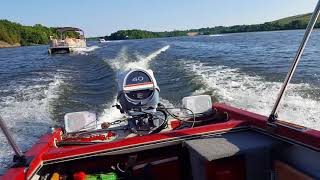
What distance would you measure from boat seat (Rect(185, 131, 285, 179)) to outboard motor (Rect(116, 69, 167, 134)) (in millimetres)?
628

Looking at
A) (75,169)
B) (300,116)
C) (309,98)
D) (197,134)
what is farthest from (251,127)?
(309,98)

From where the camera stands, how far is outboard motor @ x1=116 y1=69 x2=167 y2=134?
3.63 meters

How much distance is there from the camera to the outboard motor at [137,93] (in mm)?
3633

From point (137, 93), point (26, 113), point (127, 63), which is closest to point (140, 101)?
point (137, 93)

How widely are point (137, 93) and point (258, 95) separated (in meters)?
5.45

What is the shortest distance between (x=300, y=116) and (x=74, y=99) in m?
5.03

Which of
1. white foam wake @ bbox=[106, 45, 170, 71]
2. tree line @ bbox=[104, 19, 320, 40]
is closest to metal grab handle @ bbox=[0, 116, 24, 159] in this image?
white foam wake @ bbox=[106, 45, 170, 71]

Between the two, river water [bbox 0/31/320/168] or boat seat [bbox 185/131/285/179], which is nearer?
boat seat [bbox 185/131/285/179]

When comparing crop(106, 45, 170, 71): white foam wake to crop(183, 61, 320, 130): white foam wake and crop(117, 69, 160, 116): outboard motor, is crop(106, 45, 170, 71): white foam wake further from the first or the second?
crop(117, 69, 160, 116): outboard motor

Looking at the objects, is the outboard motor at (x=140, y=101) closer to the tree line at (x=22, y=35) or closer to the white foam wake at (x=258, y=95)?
the white foam wake at (x=258, y=95)

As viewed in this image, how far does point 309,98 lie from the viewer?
25.8 ft

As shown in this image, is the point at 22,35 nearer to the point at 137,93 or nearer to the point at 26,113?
the point at 26,113

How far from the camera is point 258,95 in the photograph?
28.2 feet

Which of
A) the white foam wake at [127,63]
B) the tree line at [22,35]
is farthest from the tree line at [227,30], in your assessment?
the white foam wake at [127,63]
